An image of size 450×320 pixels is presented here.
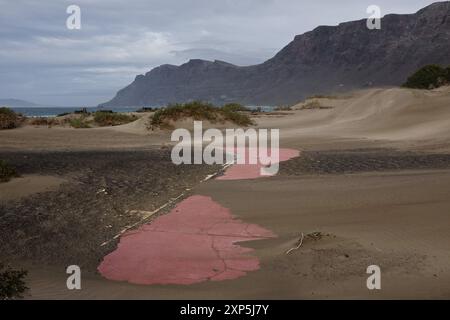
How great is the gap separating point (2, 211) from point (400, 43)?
14046 cm

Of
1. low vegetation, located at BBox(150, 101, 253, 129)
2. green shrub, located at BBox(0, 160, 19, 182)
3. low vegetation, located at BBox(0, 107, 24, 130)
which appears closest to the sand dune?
low vegetation, located at BBox(150, 101, 253, 129)

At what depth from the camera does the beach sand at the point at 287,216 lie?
5422 mm

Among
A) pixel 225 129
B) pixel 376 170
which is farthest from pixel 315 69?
pixel 376 170

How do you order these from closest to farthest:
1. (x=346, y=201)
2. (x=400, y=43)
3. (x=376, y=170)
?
(x=346, y=201), (x=376, y=170), (x=400, y=43)

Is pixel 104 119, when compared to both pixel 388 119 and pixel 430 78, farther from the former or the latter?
pixel 430 78

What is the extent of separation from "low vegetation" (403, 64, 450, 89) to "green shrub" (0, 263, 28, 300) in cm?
4497

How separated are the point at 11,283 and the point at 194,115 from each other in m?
23.7

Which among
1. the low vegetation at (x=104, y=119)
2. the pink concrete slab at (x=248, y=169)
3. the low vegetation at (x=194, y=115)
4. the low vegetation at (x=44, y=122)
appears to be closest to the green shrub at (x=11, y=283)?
the pink concrete slab at (x=248, y=169)

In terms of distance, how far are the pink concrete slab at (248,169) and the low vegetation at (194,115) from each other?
11.4 meters

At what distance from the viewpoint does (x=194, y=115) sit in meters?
28.8

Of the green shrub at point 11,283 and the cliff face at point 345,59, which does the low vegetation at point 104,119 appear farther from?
the cliff face at point 345,59

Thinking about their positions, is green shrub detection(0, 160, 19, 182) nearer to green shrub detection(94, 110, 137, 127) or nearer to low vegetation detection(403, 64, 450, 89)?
green shrub detection(94, 110, 137, 127)
